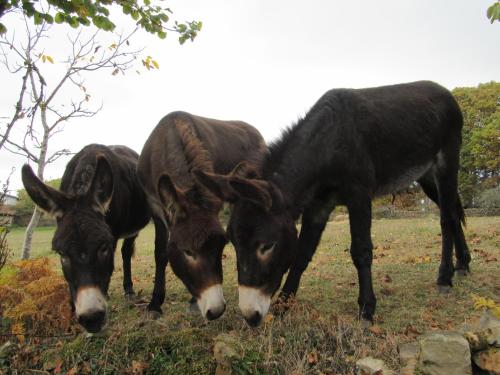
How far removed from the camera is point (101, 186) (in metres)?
4.38

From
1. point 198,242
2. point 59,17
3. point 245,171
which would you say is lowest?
point 198,242

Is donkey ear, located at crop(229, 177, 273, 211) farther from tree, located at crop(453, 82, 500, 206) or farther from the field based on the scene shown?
tree, located at crop(453, 82, 500, 206)

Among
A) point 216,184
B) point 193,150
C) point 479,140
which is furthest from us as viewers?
point 479,140

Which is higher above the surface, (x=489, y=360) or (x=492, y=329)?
(x=492, y=329)

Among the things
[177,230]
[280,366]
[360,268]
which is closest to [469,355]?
[280,366]

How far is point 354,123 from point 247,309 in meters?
2.46

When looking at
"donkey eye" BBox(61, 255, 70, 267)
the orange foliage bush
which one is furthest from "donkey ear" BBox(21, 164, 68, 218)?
the orange foliage bush

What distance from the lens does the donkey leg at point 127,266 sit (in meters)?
6.57

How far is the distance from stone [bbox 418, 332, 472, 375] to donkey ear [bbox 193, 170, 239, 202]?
2.10 metres

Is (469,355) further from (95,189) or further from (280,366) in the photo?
(95,189)

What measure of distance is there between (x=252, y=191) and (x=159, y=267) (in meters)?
1.89

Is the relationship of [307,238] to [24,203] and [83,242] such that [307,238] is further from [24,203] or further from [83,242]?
[24,203]

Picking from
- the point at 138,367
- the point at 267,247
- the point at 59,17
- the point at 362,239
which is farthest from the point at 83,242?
the point at 362,239

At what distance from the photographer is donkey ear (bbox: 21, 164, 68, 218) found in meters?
4.02
